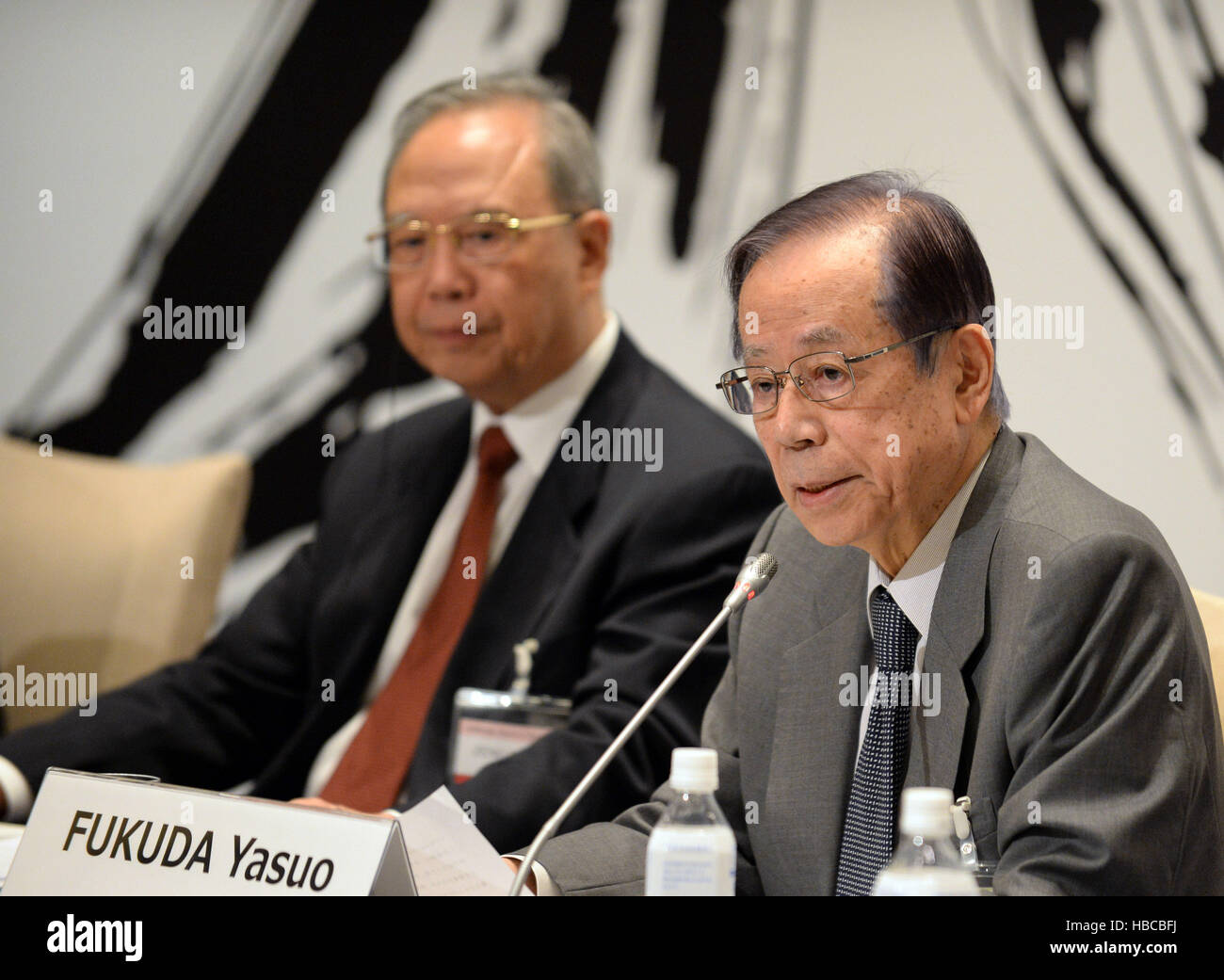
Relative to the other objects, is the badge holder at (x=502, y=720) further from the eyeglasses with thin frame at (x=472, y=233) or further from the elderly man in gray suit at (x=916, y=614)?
the eyeglasses with thin frame at (x=472, y=233)

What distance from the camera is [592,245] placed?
9.46 ft

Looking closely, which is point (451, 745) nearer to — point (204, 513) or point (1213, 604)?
point (204, 513)

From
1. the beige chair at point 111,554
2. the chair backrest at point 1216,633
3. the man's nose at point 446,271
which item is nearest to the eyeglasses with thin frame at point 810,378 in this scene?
the chair backrest at point 1216,633

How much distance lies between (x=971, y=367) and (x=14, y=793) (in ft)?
6.13

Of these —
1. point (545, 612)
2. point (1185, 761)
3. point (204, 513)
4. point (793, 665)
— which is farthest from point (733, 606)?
point (204, 513)

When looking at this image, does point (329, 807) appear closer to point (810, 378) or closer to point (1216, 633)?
point (810, 378)

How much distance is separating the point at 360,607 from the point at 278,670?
10.5 inches

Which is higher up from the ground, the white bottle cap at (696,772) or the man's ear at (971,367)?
the man's ear at (971,367)

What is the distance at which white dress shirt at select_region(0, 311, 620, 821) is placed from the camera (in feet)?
8.98

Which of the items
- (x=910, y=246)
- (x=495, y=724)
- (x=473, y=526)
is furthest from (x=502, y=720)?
(x=910, y=246)

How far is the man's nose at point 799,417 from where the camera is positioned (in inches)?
63.5

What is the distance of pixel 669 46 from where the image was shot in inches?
128

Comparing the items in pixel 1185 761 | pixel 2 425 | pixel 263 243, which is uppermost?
pixel 263 243

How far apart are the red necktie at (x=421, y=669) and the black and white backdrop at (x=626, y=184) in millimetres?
669
